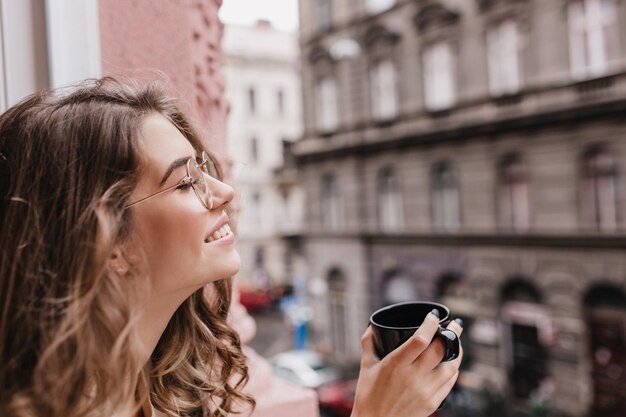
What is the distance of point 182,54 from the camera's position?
128cm

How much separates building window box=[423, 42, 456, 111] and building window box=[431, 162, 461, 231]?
1.04 m

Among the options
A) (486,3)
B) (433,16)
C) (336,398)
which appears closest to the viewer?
(336,398)

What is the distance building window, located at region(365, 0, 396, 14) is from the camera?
34.0 feet

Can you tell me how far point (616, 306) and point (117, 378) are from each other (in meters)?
8.15

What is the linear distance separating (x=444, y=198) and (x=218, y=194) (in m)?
9.11

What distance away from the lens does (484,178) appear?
353 inches

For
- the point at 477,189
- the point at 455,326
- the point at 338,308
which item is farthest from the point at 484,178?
the point at 455,326

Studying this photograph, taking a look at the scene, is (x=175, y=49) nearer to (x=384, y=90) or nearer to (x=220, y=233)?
(x=220, y=233)

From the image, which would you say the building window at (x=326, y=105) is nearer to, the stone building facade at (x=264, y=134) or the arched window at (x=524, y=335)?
the arched window at (x=524, y=335)

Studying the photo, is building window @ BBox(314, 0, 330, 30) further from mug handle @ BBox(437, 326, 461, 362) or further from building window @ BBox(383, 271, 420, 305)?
mug handle @ BBox(437, 326, 461, 362)

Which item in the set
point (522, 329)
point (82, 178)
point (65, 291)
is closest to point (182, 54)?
point (82, 178)

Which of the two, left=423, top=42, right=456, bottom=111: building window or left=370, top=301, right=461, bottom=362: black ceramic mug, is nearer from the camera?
left=370, top=301, right=461, bottom=362: black ceramic mug

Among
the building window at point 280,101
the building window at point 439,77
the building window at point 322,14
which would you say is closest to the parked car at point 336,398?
the building window at point 439,77

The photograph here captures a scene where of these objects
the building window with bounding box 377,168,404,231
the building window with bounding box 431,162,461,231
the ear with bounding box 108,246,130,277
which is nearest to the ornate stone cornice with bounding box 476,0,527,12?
the building window with bounding box 431,162,461,231
